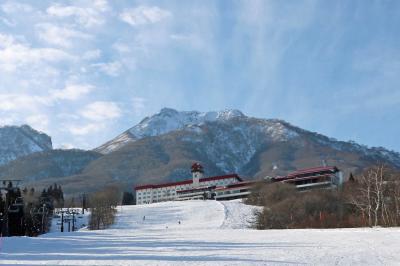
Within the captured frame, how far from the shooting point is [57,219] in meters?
151

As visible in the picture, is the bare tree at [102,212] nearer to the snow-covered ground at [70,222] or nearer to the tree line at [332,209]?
the snow-covered ground at [70,222]

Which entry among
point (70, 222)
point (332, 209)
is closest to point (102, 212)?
point (70, 222)

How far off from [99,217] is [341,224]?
5509 cm

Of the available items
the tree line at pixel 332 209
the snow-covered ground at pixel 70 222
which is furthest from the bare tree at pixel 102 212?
the tree line at pixel 332 209

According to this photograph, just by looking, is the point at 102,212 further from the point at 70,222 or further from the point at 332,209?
the point at 332,209

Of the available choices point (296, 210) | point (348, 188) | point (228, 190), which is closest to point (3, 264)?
point (296, 210)

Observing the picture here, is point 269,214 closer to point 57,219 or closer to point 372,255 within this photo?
point 372,255

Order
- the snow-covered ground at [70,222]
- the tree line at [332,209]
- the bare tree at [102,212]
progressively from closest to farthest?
the tree line at [332,209] → the bare tree at [102,212] → the snow-covered ground at [70,222]

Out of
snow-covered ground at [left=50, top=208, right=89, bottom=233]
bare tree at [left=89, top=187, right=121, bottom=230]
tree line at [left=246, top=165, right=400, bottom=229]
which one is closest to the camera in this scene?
tree line at [left=246, top=165, right=400, bottom=229]

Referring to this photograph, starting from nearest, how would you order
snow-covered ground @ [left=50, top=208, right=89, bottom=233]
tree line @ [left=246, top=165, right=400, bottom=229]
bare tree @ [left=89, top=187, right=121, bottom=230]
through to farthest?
tree line @ [left=246, top=165, right=400, bottom=229] < bare tree @ [left=89, top=187, right=121, bottom=230] < snow-covered ground @ [left=50, top=208, right=89, bottom=233]

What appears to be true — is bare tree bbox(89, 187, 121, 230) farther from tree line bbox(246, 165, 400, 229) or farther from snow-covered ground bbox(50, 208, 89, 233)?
tree line bbox(246, 165, 400, 229)

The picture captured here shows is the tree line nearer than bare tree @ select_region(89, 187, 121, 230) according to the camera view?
Yes

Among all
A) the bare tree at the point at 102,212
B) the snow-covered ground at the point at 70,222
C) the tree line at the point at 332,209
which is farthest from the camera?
the snow-covered ground at the point at 70,222

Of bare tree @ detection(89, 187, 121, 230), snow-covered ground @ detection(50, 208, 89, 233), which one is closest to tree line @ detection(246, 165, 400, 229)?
bare tree @ detection(89, 187, 121, 230)
